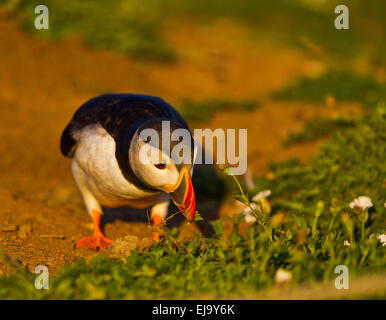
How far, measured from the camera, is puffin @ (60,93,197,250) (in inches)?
133

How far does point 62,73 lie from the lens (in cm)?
934

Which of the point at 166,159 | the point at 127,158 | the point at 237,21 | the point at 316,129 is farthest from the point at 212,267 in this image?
the point at 237,21

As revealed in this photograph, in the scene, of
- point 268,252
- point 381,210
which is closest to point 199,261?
point 268,252

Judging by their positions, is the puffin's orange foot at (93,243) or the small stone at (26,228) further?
the small stone at (26,228)

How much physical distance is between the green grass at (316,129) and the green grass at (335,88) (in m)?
1.50

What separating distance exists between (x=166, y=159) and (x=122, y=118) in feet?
2.75

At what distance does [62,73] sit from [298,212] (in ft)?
18.0

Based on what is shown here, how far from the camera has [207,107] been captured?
8.42 m

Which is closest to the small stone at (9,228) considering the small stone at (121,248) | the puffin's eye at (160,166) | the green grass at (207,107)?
the small stone at (121,248)

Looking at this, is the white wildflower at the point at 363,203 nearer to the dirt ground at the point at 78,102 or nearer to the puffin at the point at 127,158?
the puffin at the point at 127,158

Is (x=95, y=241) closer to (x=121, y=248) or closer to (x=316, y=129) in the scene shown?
(x=121, y=248)

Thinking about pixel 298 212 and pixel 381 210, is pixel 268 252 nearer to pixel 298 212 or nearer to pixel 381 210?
pixel 381 210

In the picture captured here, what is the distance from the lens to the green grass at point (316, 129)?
6371 millimetres
